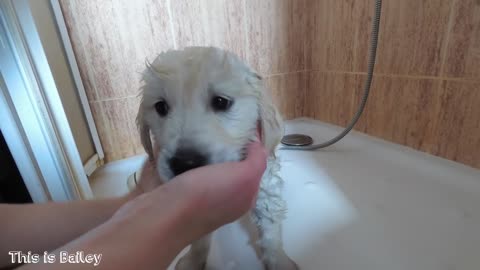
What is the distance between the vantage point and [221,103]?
0.58m

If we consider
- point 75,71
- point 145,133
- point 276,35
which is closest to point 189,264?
point 145,133

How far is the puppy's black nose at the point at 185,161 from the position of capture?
468mm

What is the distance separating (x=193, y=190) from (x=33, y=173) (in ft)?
1.88

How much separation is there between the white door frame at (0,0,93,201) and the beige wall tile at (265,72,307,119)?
0.99 m

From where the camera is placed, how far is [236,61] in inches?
24.6

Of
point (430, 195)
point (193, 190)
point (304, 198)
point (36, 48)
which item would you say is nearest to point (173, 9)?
point (36, 48)

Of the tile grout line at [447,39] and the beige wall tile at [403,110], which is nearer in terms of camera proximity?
the tile grout line at [447,39]

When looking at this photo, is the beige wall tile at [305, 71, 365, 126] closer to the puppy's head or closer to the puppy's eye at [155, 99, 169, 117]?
the puppy's head

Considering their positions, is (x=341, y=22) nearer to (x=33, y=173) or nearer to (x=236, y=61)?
(x=236, y=61)

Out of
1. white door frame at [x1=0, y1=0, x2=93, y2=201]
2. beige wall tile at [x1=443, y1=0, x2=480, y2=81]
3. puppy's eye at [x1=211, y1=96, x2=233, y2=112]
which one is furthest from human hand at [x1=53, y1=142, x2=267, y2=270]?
beige wall tile at [x1=443, y1=0, x2=480, y2=81]

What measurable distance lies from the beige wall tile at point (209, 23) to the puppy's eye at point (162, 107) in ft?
2.29

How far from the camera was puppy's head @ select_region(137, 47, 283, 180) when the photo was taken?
49cm

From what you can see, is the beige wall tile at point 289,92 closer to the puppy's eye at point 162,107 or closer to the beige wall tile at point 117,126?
the beige wall tile at point 117,126

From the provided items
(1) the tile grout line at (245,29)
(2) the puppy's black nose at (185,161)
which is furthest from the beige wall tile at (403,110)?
(2) the puppy's black nose at (185,161)
